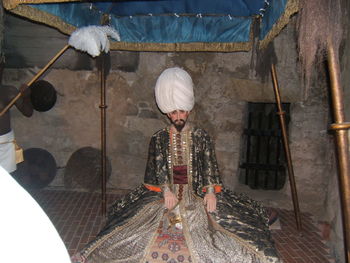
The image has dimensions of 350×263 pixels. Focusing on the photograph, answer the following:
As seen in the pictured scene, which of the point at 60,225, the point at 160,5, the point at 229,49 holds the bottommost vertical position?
the point at 60,225

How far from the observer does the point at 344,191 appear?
133 cm

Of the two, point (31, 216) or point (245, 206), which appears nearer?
point (31, 216)

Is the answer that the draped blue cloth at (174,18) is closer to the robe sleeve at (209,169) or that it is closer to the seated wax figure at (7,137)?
the seated wax figure at (7,137)

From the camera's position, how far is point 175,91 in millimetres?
2857

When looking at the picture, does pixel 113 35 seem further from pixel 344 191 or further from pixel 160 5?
pixel 344 191

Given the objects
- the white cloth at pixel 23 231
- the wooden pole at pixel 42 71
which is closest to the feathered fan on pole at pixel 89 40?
the wooden pole at pixel 42 71

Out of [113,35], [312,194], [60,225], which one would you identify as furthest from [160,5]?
[312,194]

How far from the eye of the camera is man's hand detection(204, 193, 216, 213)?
274 cm

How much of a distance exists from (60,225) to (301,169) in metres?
3.57

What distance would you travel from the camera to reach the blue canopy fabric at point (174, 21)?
10.5 feet

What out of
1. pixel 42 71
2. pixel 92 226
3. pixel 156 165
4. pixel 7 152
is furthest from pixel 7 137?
pixel 156 165

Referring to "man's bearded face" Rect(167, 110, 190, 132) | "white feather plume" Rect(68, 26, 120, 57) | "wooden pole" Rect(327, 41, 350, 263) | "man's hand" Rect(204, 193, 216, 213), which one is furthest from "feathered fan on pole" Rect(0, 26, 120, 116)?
"wooden pole" Rect(327, 41, 350, 263)

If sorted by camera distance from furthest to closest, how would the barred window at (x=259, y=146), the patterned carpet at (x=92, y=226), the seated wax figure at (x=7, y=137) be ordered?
the barred window at (x=259, y=146)
the seated wax figure at (x=7, y=137)
the patterned carpet at (x=92, y=226)

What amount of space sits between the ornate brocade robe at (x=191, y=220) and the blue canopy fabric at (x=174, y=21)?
4.50 ft
